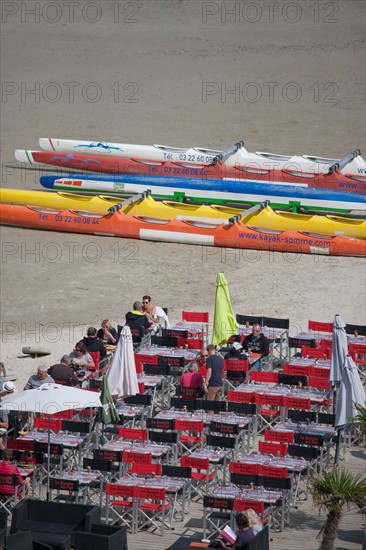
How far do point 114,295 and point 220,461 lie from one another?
871 cm

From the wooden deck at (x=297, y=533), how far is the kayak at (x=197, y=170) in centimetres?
1406

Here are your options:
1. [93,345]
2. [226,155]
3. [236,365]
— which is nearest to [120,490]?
[236,365]

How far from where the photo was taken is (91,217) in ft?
97.1

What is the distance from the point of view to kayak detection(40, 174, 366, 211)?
29703 mm

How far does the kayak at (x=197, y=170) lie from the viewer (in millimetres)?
30719

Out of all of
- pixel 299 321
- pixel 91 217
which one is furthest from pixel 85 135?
pixel 299 321

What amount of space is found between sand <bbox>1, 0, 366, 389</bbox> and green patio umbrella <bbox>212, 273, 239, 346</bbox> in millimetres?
2701

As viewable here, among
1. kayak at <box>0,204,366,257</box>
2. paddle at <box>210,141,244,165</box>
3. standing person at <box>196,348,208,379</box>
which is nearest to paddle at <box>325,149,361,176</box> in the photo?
paddle at <box>210,141,244,165</box>

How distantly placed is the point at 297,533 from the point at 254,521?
6.16 ft

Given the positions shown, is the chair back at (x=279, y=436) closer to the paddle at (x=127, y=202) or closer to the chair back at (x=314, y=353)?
the chair back at (x=314, y=353)

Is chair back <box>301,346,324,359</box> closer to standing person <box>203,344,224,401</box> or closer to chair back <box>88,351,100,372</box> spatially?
standing person <box>203,344,224,401</box>

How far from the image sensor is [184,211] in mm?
29344

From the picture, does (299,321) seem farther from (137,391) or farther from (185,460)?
(185,460)

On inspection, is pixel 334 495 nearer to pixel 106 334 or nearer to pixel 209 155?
pixel 106 334
